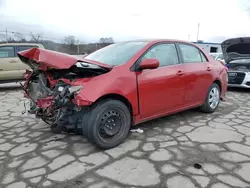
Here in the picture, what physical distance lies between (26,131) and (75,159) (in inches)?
56.5

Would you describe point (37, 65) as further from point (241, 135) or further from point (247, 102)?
point (247, 102)

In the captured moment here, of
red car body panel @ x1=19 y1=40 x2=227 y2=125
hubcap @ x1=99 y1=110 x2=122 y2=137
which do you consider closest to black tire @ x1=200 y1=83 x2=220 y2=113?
red car body panel @ x1=19 y1=40 x2=227 y2=125

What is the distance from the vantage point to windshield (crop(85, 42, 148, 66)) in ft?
10.9

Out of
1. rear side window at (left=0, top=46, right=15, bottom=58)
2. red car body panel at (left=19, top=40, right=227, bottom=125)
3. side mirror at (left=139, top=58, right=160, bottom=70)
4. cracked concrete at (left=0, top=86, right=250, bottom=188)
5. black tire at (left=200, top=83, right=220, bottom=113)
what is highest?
rear side window at (left=0, top=46, right=15, bottom=58)

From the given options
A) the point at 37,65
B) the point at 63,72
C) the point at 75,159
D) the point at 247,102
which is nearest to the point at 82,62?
the point at 63,72

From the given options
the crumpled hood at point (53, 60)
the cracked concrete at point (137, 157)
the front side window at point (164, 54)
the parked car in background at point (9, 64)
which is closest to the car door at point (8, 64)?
the parked car in background at point (9, 64)

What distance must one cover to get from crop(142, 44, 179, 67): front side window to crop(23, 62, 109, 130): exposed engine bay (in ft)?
3.17

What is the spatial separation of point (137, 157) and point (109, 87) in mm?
976

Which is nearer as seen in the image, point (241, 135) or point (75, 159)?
point (75, 159)

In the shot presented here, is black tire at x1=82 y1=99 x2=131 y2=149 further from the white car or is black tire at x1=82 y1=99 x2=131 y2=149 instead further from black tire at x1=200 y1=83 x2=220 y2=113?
the white car

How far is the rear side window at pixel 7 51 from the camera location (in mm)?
7664

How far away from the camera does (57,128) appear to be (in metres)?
3.00

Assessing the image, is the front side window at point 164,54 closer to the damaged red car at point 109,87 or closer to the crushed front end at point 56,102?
the damaged red car at point 109,87

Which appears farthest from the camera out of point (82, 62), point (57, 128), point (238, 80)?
point (238, 80)
